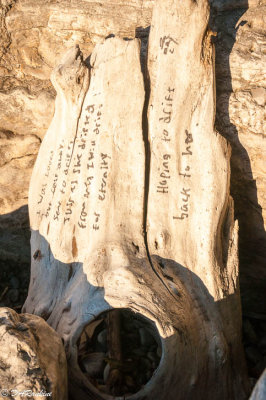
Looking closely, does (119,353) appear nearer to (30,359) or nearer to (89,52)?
(30,359)

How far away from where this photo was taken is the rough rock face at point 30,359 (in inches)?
86.4

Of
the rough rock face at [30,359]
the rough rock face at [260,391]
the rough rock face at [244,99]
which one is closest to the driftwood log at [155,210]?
the rough rock face at [244,99]

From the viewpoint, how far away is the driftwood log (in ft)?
9.36

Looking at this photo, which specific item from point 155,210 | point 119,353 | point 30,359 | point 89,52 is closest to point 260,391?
point 30,359

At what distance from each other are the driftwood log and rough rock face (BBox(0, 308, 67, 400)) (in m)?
0.30

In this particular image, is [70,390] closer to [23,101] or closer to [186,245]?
[186,245]

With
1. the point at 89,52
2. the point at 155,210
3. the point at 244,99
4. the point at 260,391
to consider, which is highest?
the point at 89,52

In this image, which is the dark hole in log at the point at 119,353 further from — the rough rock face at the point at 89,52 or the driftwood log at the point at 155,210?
the rough rock face at the point at 89,52

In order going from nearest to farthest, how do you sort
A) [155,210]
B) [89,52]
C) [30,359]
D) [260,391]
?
[260,391], [30,359], [155,210], [89,52]

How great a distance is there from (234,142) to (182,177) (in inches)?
18.9

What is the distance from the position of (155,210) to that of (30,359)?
1.21m

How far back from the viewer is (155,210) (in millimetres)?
3062

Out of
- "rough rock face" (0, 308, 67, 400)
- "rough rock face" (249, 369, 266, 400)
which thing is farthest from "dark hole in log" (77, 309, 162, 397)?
→ "rough rock face" (249, 369, 266, 400)

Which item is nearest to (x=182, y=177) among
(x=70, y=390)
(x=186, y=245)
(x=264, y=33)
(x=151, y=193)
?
(x=151, y=193)
